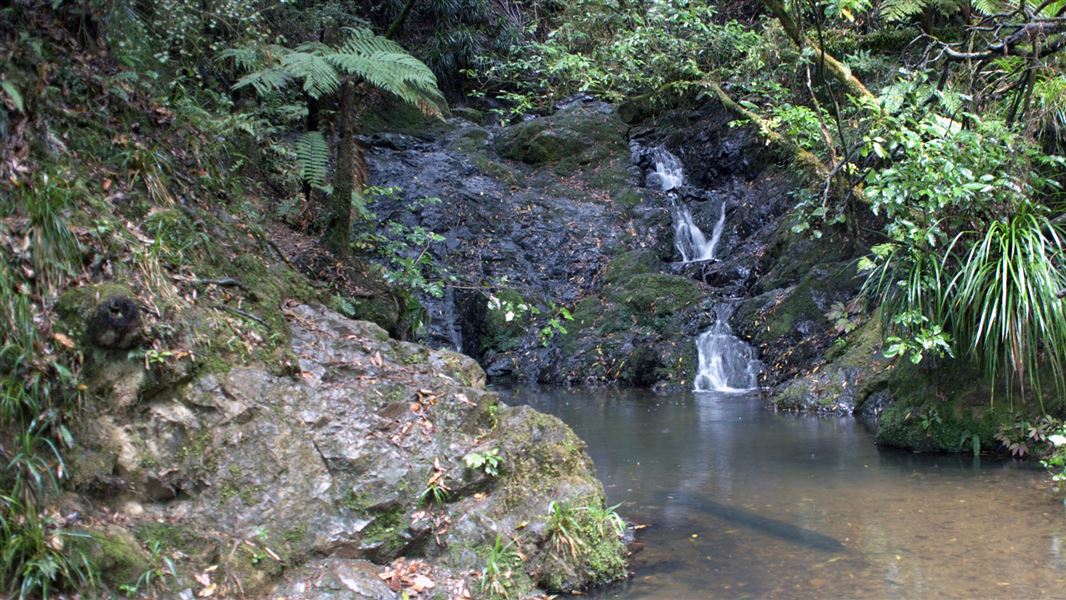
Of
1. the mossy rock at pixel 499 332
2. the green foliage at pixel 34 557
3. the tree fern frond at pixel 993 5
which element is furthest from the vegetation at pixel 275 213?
the mossy rock at pixel 499 332

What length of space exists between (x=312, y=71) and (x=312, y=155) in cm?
94

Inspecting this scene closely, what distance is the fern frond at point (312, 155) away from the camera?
6.25 metres

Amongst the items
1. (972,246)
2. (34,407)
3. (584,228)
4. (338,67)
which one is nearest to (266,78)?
(338,67)

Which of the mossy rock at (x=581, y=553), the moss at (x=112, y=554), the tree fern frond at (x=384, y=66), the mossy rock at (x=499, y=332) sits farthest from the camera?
the mossy rock at (x=499, y=332)

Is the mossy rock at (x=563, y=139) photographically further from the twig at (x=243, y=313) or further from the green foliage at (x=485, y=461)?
the green foliage at (x=485, y=461)

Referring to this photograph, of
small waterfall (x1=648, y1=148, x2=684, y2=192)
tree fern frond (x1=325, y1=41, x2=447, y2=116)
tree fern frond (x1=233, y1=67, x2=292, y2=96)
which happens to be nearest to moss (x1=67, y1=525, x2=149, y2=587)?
tree fern frond (x1=233, y1=67, x2=292, y2=96)

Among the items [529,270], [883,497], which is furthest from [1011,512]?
[529,270]

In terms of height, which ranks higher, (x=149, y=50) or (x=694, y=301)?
(x=149, y=50)

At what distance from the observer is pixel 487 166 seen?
17.3 m

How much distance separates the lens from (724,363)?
42.0 feet

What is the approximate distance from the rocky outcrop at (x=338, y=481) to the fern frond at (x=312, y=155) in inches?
61.7

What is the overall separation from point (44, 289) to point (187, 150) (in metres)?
2.12

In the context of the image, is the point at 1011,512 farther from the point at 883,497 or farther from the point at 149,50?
the point at 149,50

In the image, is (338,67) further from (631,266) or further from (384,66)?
(631,266)
